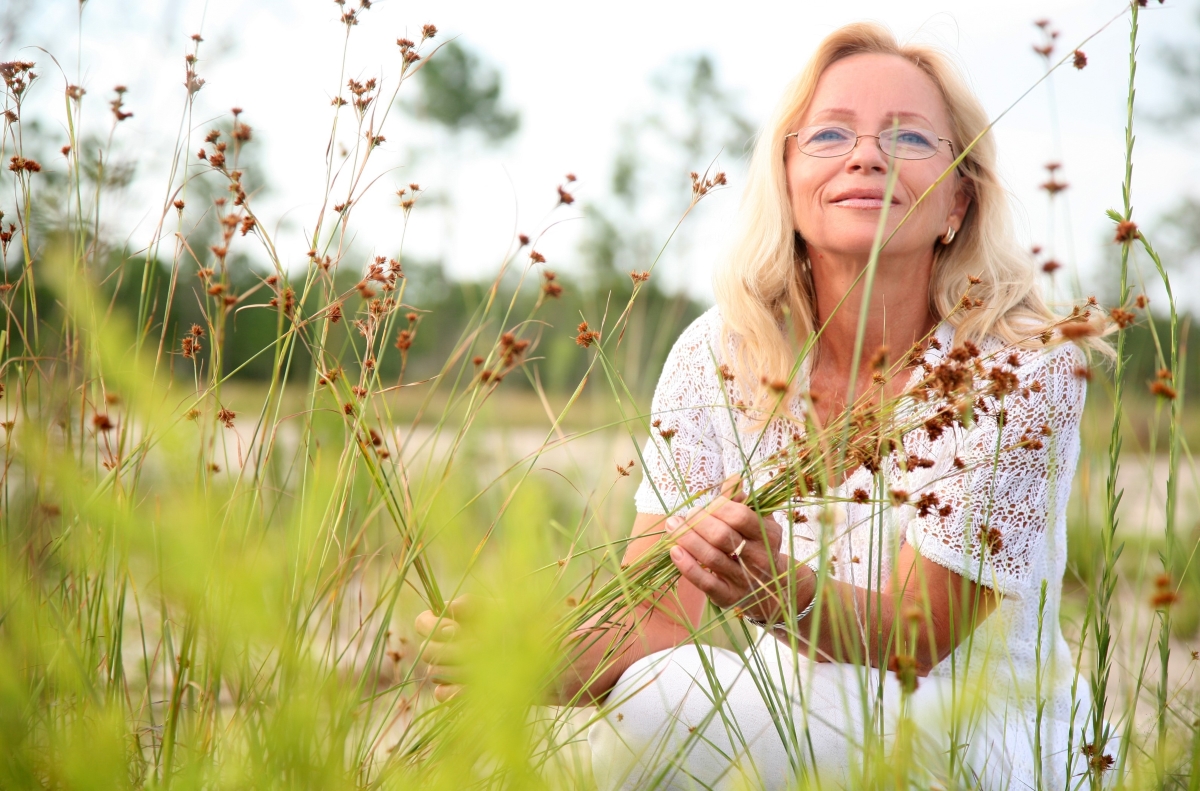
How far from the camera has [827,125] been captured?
203 cm

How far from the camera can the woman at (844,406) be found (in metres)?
1.57

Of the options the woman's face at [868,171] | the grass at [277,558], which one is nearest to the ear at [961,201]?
the woman's face at [868,171]

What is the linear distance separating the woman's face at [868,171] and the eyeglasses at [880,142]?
0.02m

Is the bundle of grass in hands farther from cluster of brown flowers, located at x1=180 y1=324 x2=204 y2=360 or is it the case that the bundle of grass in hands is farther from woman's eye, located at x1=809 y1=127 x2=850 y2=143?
woman's eye, located at x1=809 y1=127 x2=850 y2=143

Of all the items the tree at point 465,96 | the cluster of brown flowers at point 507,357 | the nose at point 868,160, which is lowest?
the cluster of brown flowers at point 507,357

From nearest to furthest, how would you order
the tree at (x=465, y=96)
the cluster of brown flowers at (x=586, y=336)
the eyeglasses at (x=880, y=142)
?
the cluster of brown flowers at (x=586, y=336), the eyeglasses at (x=880, y=142), the tree at (x=465, y=96)

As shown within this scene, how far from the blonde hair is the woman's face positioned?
3 centimetres

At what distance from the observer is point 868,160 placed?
1.87 metres

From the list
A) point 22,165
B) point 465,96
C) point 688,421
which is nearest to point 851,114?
point 688,421

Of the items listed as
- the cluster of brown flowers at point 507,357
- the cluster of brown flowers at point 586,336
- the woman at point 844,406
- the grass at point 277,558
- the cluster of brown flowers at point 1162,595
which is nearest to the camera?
the grass at point 277,558

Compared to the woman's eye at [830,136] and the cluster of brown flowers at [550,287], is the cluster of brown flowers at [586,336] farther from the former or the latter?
the woman's eye at [830,136]

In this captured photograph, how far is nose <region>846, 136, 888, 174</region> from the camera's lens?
1.87 m

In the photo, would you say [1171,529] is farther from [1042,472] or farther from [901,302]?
[901,302]

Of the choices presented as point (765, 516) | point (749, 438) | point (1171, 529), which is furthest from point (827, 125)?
point (1171, 529)
